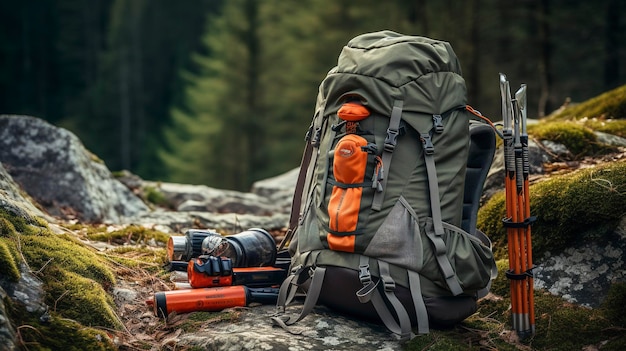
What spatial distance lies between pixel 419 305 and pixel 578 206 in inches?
67.5

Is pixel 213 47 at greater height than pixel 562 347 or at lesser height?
greater

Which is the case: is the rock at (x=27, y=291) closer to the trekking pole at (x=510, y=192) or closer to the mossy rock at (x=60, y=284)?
the mossy rock at (x=60, y=284)

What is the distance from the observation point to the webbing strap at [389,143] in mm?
4125

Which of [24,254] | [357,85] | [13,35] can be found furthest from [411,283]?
[13,35]

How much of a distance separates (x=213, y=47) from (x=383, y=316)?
112 ft

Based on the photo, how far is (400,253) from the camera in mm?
4082

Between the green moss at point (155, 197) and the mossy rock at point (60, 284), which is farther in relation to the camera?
the green moss at point (155, 197)

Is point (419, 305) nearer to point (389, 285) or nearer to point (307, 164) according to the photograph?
point (389, 285)

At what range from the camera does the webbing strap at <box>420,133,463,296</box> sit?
161 inches

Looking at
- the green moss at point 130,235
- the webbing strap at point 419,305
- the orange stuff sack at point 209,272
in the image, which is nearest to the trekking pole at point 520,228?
the webbing strap at point 419,305

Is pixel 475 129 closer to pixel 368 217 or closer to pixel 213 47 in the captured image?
pixel 368 217

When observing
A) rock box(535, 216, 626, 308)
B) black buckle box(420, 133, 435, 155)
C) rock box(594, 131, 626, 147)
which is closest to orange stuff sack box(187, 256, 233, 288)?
black buckle box(420, 133, 435, 155)

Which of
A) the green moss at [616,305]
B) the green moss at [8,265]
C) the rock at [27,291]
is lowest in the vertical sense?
the green moss at [616,305]

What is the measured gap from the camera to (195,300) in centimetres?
436
